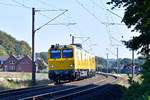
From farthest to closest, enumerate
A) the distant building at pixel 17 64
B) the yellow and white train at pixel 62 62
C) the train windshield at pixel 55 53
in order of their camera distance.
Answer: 1. the distant building at pixel 17 64
2. the train windshield at pixel 55 53
3. the yellow and white train at pixel 62 62

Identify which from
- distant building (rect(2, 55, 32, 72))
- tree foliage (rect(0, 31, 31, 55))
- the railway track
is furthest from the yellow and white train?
tree foliage (rect(0, 31, 31, 55))

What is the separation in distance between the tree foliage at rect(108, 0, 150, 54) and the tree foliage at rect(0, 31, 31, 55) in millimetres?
138204

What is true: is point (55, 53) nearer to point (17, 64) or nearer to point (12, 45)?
point (17, 64)

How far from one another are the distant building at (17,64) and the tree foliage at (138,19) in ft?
360

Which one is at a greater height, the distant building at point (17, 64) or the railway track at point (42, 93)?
the distant building at point (17, 64)

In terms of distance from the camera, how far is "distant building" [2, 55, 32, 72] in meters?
141

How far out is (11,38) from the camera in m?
179

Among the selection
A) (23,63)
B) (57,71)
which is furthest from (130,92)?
(23,63)

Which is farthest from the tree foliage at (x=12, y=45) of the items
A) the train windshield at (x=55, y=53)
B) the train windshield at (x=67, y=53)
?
the train windshield at (x=67, y=53)

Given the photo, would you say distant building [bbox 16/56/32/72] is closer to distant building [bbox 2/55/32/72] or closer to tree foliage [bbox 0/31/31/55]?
distant building [bbox 2/55/32/72]

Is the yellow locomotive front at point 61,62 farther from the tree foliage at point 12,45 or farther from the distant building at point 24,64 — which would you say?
the tree foliage at point 12,45

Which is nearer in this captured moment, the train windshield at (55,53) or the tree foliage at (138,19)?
the tree foliage at (138,19)

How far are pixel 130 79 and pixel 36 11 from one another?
2672 cm

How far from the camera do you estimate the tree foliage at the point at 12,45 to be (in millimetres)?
169750
